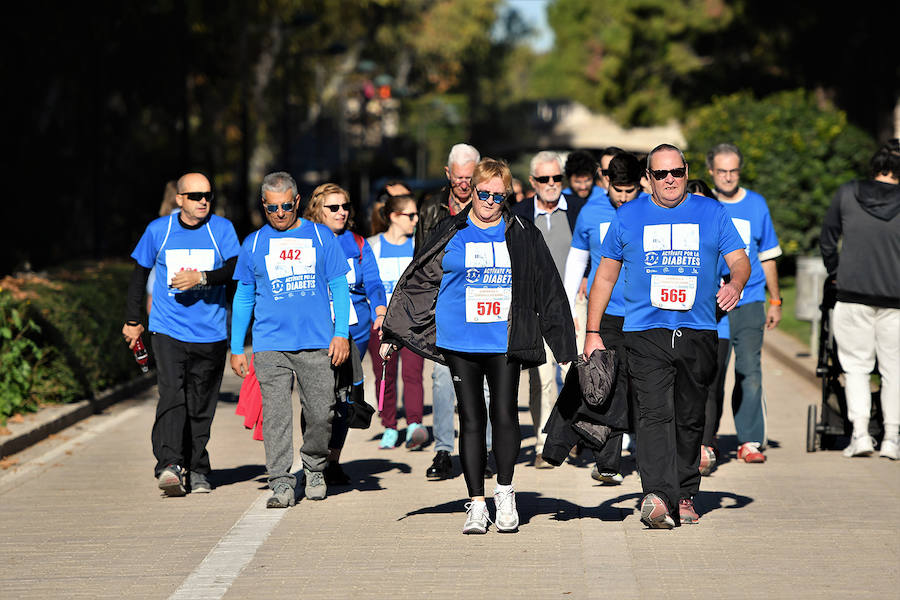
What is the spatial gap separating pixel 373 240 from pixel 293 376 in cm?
237

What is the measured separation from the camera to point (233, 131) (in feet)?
173

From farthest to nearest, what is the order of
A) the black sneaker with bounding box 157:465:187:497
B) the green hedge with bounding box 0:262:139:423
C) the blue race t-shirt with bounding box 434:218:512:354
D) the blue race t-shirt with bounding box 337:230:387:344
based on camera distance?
the green hedge with bounding box 0:262:139:423 < the blue race t-shirt with bounding box 337:230:387:344 < the black sneaker with bounding box 157:465:187:497 < the blue race t-shirt with bounding box 434:218:512:354

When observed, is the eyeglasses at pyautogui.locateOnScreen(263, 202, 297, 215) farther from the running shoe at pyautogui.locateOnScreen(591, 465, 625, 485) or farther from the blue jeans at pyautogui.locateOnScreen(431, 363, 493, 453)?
the running shoe at pyautogui.locateOnScreen(591, 465, 625, 485)

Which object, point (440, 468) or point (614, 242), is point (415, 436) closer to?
point (440, 468)

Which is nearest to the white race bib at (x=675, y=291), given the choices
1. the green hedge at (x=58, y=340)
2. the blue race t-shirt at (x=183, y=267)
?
the blue race t-shirt at (x=183, y=267)

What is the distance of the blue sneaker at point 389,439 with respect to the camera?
418 inches

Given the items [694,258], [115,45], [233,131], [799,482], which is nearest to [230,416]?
[799,482]

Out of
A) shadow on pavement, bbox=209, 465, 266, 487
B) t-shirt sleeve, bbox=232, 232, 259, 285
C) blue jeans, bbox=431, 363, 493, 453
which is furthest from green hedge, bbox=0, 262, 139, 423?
blue jeans, bbox=431, 363, 493, 453

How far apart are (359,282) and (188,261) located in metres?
1.37

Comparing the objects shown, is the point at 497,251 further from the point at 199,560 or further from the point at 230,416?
the point at 230,416

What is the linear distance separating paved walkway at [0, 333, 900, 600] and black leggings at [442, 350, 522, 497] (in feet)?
1.11

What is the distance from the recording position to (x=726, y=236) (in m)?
7.45

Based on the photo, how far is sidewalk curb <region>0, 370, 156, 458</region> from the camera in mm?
10531

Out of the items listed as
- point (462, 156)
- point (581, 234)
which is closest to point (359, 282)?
point (462, 156)
